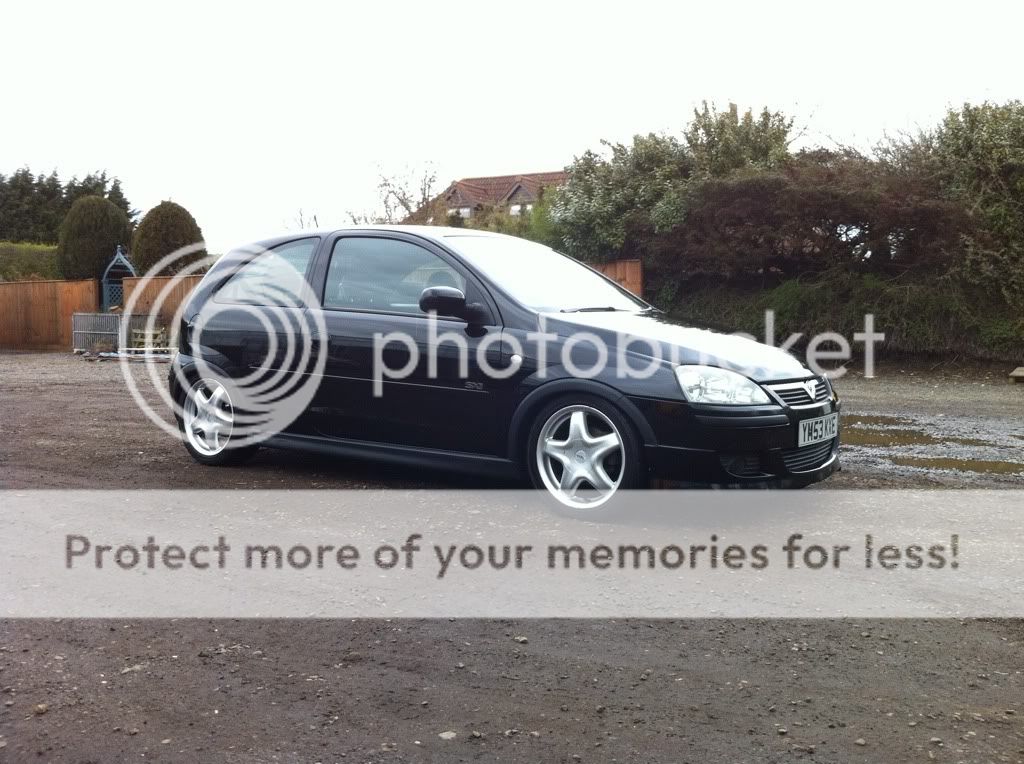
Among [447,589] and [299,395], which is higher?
[299,395]

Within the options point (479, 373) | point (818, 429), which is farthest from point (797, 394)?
point (479, 373)

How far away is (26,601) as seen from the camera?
14.5 feet

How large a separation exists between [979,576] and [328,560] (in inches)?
117

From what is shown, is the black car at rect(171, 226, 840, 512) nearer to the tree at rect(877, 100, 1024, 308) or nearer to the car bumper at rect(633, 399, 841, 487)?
the car bumper at rect(633, 399, 841, 487)

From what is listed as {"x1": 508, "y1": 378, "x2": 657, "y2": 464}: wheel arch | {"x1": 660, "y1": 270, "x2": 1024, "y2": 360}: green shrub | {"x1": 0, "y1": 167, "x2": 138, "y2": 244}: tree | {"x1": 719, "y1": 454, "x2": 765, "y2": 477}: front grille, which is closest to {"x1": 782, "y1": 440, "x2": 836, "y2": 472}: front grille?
{"x1": 719, "y1": 454, "x2": 765, "y2": 477}: front grille

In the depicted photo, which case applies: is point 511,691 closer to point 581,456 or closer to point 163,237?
point 581,456

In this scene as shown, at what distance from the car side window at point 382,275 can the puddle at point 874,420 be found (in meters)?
5.27

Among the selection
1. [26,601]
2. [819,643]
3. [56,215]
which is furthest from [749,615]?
[56,215]

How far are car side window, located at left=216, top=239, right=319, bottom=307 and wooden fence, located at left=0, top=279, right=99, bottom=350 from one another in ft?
68.5

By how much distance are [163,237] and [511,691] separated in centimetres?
2620

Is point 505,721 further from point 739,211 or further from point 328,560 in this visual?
point 739,211

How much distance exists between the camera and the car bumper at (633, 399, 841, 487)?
562 centimetres

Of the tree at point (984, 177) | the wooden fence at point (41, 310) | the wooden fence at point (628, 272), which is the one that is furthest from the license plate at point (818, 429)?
the wooden fence at point (41, 310)

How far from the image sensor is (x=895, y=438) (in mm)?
9219
